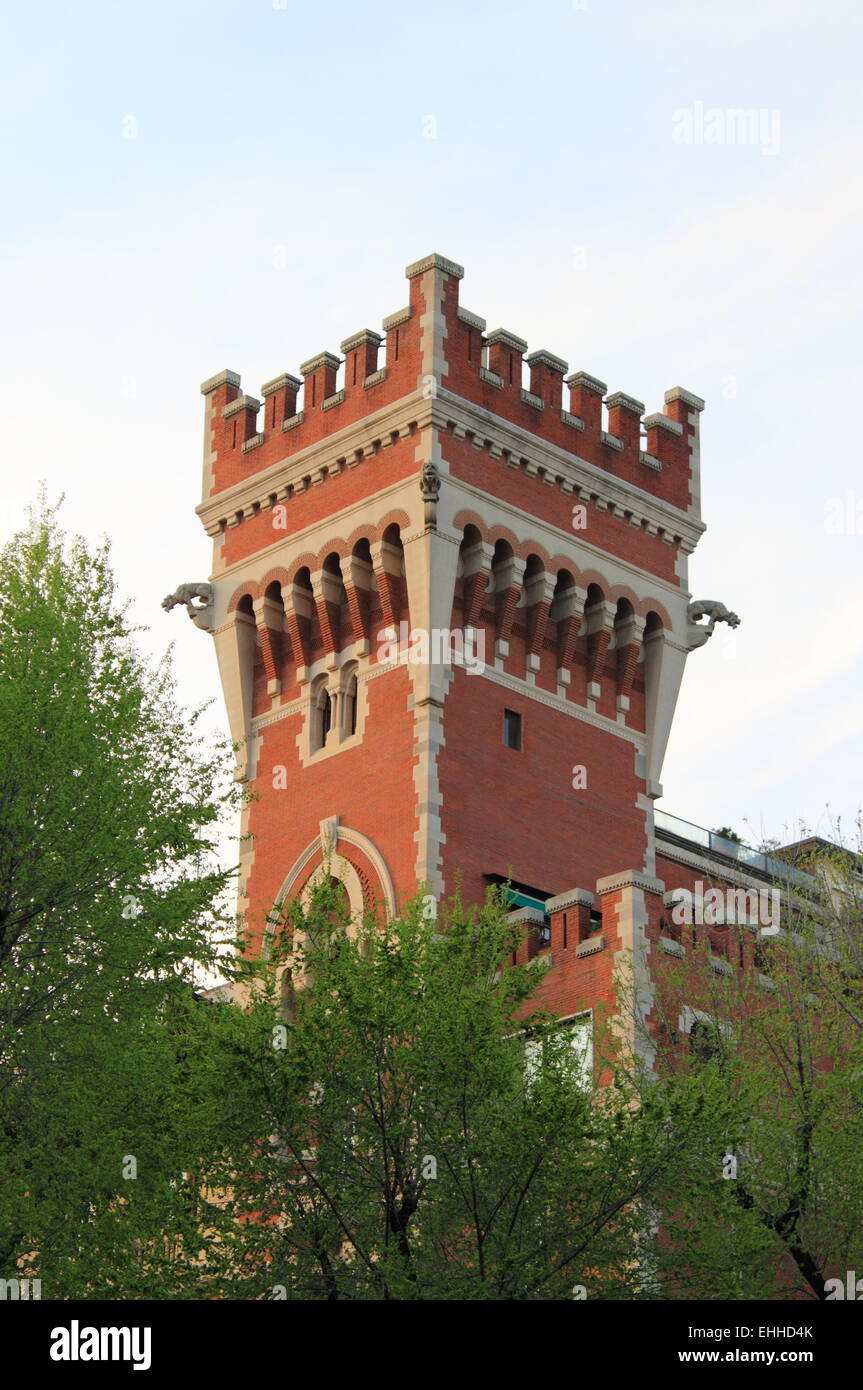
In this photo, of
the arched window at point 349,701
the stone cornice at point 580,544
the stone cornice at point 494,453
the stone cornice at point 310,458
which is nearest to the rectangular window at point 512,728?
the arched window at point 349,701

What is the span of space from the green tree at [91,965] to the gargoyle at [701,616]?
61.6 ft

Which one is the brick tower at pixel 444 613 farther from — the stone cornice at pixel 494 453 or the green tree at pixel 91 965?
the green tree at pixel 91 965

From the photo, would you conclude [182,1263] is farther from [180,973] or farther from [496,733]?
[496,733]

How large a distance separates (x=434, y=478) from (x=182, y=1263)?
61.8ft

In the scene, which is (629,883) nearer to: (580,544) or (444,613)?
(444,613)

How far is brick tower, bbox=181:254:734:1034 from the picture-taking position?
41938mm

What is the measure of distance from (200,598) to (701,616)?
10.5 m

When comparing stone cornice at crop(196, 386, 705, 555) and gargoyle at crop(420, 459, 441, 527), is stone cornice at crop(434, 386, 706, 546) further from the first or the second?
gargoyle at crop(420, 459, 441, 527)

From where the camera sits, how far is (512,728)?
4347 centimetres

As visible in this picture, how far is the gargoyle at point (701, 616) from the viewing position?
155 ft

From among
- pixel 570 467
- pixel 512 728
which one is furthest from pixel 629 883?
pixel 570 467

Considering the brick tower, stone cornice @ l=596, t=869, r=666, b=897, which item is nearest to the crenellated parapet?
the brick tower
